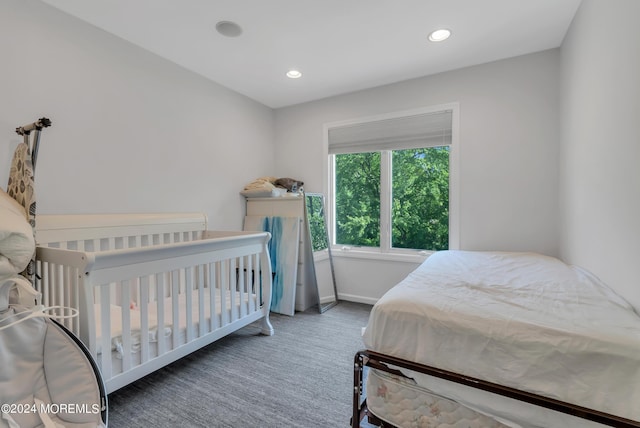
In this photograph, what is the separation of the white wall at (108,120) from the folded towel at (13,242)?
669 mm

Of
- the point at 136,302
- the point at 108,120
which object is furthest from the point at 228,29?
the point at 136,302

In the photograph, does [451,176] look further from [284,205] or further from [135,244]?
[135,244]

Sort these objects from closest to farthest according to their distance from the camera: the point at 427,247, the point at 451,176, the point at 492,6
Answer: the point at 492,6 < the point at 451,176 < the point at 427,247

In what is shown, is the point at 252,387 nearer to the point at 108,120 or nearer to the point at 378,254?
the point at 378,254

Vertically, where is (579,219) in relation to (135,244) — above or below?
above

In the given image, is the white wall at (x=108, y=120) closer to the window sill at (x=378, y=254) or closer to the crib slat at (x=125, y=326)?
the crib slat at (x=125, y=326)

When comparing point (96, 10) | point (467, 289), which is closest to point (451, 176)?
point (467, 289)

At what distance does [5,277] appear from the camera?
3.95 feet

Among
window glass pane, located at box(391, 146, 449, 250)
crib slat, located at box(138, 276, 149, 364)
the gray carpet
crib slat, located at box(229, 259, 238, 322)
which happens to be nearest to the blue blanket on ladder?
the gray carpet

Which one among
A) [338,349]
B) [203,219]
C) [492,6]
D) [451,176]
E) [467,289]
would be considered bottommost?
[338,349]

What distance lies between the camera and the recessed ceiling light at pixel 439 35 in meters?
2.14

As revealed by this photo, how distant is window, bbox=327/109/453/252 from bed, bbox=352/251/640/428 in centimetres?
152

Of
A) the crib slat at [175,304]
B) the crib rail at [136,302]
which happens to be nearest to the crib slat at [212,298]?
the crib rail at [136,302]

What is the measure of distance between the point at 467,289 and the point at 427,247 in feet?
5.23
